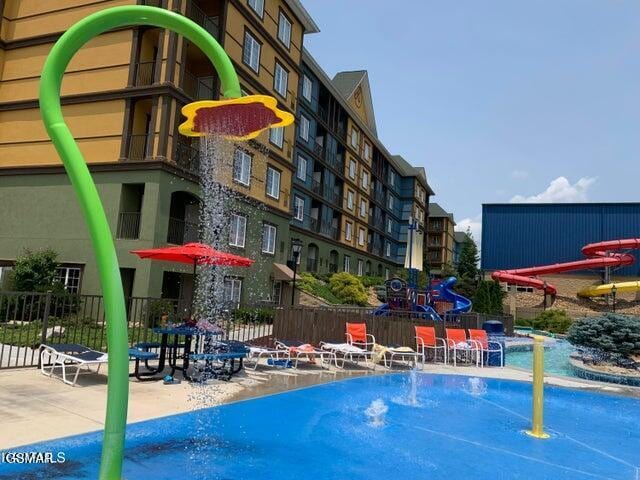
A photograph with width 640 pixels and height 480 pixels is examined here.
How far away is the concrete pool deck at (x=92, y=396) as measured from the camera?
6.04 m

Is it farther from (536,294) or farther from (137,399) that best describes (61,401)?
(536,294)

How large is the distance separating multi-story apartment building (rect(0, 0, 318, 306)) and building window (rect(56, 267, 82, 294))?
5 centimetres

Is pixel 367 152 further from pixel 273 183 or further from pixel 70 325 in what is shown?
pixel 70 325

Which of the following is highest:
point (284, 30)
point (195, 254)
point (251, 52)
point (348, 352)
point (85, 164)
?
point (284, 30)

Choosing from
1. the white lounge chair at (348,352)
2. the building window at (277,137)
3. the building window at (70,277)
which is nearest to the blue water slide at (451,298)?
the white lounge chair at (348,352)

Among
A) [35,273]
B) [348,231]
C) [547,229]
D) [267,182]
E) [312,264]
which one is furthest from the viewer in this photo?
[547,229]

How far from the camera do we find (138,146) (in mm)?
22109

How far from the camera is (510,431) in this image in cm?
777

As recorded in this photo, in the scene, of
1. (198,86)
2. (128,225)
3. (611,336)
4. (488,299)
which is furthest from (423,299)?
(198,86)

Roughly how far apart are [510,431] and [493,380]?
5.18 m

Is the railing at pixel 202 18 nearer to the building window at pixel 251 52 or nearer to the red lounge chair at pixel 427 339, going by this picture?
the building window at pixel 251 52

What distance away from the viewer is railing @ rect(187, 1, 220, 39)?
22375 millimetres

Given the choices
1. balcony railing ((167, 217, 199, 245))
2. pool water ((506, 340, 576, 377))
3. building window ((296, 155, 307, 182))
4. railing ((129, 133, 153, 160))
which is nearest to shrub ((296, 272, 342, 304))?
building window ((296, 155, 307, 182))

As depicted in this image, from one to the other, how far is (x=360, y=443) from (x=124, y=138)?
62.3 feet
